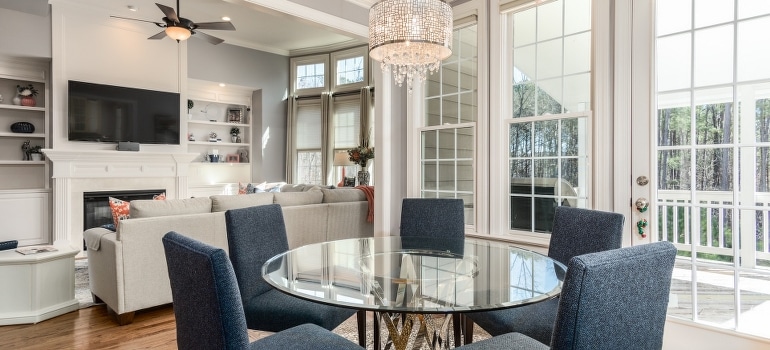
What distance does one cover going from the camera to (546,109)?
302cm

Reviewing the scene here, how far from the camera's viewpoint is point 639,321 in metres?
1.10

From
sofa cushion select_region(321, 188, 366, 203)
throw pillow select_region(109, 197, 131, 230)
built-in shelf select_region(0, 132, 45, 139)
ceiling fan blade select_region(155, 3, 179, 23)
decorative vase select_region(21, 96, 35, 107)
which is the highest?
ceiling fan blade select_region(155, 3, 179, 23)

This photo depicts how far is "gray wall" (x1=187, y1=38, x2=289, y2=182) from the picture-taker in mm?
7355

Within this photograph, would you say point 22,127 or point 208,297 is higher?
point 22,127

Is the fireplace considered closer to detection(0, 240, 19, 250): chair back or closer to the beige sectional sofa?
detection(0, 240, 19, 250): chair back

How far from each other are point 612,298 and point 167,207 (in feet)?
10.6

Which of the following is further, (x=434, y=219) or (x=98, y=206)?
(x=98, y=206)

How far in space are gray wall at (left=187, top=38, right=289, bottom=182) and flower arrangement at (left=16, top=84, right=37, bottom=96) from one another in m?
2.39

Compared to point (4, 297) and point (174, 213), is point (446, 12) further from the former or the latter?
point (4, 297)

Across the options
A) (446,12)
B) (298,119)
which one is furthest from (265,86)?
(446,12)

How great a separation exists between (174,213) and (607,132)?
3.23 m

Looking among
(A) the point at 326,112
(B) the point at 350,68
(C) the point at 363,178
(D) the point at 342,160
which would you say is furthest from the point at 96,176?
(B) the point at 350,68

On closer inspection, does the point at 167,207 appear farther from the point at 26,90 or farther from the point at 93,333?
the point at 26,90

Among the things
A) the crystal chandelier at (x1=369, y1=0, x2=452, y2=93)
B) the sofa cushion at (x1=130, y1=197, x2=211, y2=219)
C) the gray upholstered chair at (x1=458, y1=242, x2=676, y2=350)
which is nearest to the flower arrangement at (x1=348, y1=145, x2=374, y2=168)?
the sofa cushion at (x1=130, y1=197, x2=211, y2=219)
